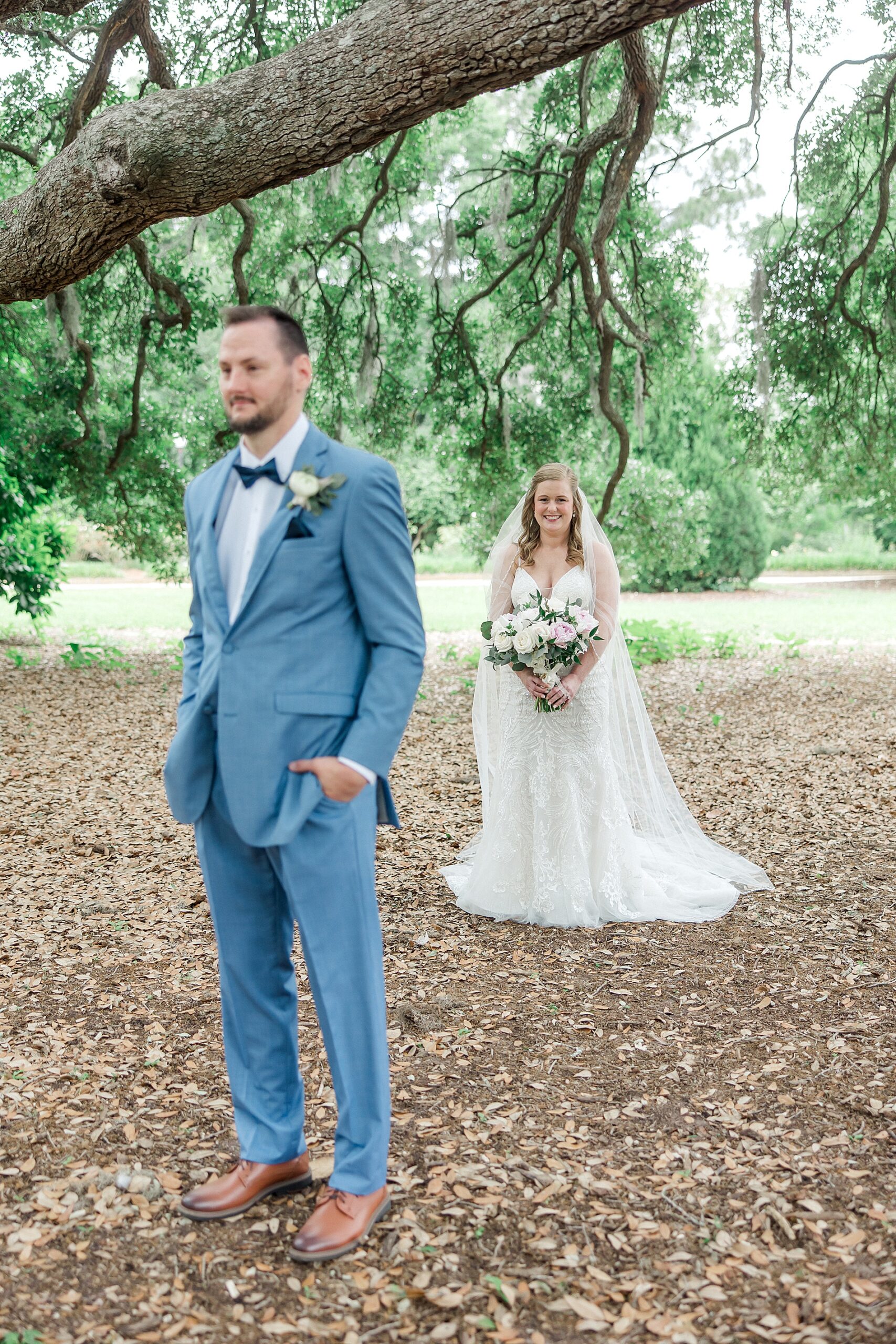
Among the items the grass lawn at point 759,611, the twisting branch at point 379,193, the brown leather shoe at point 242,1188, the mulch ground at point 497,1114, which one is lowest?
the grass lawn at point 759,611

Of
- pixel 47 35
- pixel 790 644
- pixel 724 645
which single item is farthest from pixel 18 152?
pixel 790 644

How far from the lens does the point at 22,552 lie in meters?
11.8

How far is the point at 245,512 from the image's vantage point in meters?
2.50

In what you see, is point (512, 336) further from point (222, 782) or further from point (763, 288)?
point (222, 782)

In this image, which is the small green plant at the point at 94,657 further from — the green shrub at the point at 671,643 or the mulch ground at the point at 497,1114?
the mulch ground at the point at 497,1114

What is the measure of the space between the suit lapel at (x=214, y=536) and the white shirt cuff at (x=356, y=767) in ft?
1.33

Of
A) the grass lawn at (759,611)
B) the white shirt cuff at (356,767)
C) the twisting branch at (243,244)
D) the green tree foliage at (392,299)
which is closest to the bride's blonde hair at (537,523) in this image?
the white shirt cuff at (356,767)

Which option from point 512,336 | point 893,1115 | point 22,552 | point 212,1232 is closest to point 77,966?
point 212,1232

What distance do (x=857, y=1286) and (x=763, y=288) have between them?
31.5 feet

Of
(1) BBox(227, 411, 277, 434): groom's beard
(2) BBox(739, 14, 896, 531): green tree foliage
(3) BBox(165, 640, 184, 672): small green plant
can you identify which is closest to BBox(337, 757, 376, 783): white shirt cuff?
(1) BBox(227, 411, 277, 434): groom's beard

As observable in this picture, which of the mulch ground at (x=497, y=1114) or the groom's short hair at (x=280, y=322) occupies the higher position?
the groom's short hair at (x=280, y=322)

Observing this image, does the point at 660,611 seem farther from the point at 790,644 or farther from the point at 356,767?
the point at 356,767

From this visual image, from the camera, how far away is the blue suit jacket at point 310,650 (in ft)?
7.80

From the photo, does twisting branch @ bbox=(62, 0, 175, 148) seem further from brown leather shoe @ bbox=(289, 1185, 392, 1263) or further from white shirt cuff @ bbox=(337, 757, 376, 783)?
brown leather shoe @ bbox=(289, 1185, 392, 1263)
